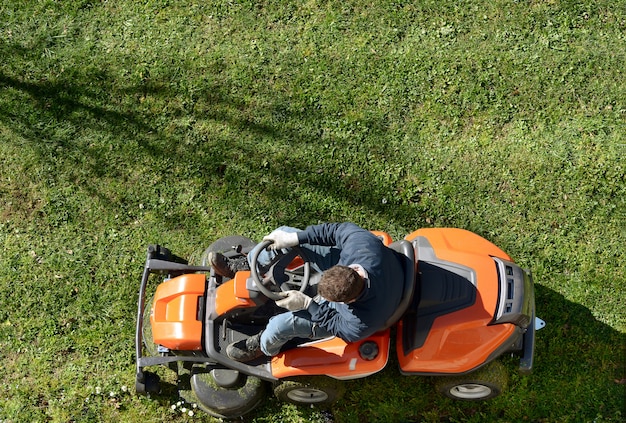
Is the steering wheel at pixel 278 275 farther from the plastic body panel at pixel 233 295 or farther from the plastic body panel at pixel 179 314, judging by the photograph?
the plastic body panel at pixel 179 314

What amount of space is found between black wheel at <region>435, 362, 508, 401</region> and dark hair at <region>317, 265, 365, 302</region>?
1.62 meters

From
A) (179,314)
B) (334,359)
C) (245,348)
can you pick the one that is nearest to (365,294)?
(334,359)

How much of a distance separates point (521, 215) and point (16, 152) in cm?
532

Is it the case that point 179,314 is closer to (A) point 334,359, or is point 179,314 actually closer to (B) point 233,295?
(B) point 233,295

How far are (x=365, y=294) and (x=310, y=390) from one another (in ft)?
5.19

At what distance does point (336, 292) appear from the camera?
13.9 ft

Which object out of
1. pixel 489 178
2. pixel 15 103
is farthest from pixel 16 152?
pixel 489 178

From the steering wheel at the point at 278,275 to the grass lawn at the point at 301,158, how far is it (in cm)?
164

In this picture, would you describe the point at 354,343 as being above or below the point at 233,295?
below

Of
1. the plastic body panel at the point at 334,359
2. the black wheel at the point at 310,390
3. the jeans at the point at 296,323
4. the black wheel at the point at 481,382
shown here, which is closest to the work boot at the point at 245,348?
the jeans at the point at 296,323

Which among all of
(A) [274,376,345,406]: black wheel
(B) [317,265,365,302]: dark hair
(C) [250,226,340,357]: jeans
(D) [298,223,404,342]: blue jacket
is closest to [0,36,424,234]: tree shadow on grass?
(C) [250,226,340,357]: jeans

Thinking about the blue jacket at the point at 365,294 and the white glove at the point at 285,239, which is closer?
the blue jacket at the point at 365,294

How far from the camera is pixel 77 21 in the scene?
7488mm

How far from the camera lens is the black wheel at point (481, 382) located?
5.29m
